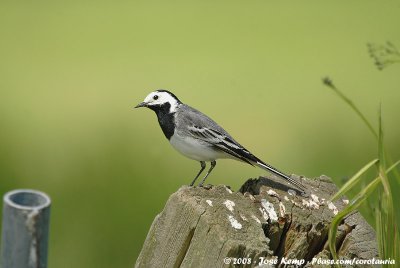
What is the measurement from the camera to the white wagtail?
4051mm

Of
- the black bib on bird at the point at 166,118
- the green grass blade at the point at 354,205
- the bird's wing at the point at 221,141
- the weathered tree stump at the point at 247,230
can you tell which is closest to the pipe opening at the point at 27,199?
the weathered tree stump at the point at 247,230

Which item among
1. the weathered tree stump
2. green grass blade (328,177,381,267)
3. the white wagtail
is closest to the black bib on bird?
→ the white wagtail

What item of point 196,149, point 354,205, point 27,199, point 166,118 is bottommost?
point 196,149

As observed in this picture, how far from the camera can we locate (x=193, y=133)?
4152 millimetres

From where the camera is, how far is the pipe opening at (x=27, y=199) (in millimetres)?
1755

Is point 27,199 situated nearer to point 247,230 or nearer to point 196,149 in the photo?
point 247,230

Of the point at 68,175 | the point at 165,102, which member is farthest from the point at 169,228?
the point at 68,175

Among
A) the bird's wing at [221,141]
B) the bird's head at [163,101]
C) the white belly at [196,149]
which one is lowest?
the white belly at [196,149]

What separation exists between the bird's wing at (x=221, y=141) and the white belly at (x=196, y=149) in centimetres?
3

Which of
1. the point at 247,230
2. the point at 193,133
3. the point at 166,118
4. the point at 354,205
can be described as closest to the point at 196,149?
the point at 193,133

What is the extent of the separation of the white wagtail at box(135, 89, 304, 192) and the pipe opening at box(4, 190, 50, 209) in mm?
2193

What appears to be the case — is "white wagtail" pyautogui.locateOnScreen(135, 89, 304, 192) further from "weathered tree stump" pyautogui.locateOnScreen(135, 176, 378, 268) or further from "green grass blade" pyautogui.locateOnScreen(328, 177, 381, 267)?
"green grass blade" pyautogui.locateOnScreen(328, 177, 381, 267)

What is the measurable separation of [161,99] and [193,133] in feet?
1.04

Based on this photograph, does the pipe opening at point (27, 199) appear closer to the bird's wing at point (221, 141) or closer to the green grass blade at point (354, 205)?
the green grass blade at point (354, 205)
